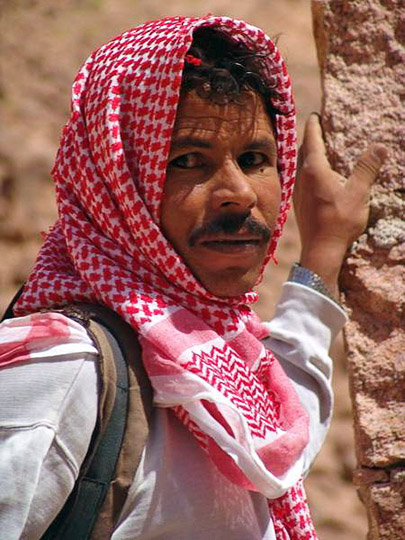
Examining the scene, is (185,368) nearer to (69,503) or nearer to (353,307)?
(69,503)

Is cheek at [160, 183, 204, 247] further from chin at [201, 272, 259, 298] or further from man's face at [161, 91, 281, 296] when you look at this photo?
chin at [201, 272, 259, 298]

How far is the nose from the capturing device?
2090 millimetres

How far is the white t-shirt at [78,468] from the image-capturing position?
179 centimetres

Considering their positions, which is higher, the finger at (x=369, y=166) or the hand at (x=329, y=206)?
the finger at (x=369, y=166)

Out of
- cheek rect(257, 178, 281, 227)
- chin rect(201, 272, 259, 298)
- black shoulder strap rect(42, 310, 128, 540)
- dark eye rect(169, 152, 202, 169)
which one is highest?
dark eye rect(169, 152, 202, 169)

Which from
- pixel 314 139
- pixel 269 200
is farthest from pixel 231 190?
pixel 314 139

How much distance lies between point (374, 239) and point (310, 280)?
11.0 inches

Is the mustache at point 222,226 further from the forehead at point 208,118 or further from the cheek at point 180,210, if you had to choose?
the forehead at point 208,118

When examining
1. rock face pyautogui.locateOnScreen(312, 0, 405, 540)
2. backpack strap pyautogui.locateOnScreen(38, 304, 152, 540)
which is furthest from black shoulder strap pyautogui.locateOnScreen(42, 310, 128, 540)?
rock face pyautogui.locateOnScreen(312, 0, 405, 540)

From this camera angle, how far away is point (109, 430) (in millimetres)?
1891

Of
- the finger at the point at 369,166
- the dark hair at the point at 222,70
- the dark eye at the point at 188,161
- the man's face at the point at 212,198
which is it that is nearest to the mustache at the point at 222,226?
the man's face at the point at 212,198

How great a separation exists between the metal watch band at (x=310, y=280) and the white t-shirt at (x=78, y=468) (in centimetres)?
70

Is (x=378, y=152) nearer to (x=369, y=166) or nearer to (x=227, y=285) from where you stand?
(x=369, y=166)

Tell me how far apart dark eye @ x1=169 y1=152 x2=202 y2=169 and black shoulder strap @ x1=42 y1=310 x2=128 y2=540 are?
1.55 ft
